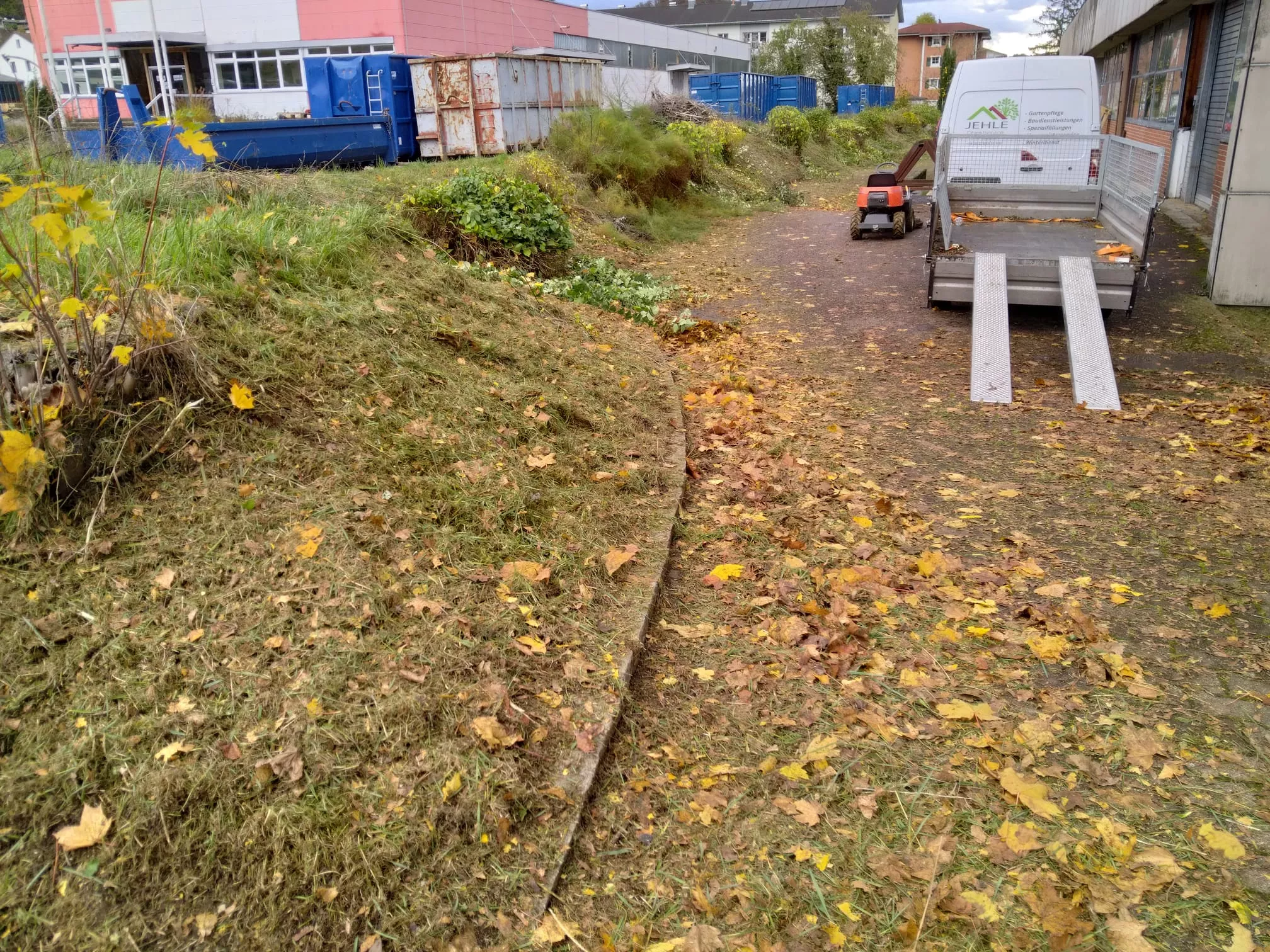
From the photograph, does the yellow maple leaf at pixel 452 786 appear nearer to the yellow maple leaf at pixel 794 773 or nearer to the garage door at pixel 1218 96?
the yellow maple leaf at pixel 794 773

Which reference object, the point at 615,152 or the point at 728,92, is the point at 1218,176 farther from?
the point at 728,92

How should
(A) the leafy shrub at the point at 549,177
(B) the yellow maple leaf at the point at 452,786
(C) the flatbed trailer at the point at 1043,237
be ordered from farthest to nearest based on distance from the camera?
1. (A) the leafy shrub at the point at 549,177
2. (C) the flatbed trailer at the point at 1043,237
3. (B) the yellow maple leaf at the point at 452,786

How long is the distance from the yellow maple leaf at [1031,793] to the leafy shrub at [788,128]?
25404 millimetres

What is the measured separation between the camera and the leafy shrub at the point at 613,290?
30.7 ft

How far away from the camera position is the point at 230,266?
521 centimetres

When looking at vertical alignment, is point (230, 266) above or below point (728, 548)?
above

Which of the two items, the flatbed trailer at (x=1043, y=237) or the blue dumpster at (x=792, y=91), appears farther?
the blue dumpster at (x=792, y=91)

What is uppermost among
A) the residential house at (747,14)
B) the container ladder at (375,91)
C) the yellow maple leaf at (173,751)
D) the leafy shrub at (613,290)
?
the residential house at (747,14)

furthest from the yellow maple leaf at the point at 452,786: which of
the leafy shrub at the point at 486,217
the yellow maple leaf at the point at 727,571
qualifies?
the leafy shrub at the point at 486,217

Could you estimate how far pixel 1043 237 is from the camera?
943 centimetres

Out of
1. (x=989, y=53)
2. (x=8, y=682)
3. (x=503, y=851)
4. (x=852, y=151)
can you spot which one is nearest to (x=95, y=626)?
(x=8, y=682)

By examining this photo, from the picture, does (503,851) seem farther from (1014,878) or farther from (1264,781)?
(1264,781)

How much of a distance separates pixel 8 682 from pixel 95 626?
0.31 m

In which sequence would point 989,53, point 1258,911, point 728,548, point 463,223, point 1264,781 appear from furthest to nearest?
point 989,53, point 463,223, point 728,548, point 1264,781, point 1258,911
